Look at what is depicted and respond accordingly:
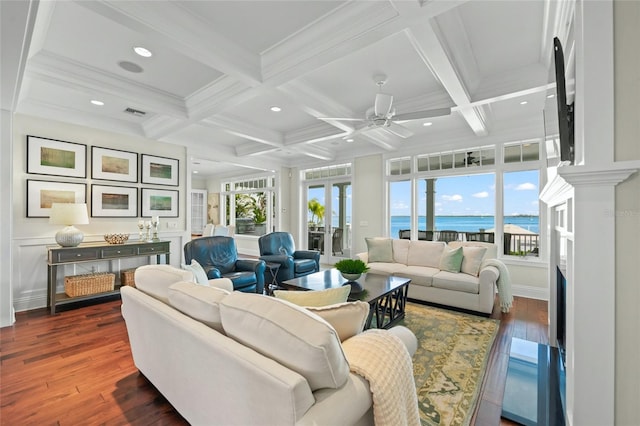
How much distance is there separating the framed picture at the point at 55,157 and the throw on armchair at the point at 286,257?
291 centimetres

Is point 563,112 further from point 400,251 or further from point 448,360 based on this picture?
point 400,251

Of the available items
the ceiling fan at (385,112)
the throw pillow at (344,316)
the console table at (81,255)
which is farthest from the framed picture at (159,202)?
the throw pillow at (344,316)

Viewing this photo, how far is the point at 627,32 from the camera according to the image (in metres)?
1.18

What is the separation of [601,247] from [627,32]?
2.99ft

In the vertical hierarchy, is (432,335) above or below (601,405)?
below

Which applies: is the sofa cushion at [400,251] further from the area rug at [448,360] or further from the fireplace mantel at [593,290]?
the fireplace mantel at [593,290]

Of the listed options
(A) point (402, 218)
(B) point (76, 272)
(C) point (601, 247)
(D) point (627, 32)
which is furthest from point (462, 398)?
(B) point (76, 272)

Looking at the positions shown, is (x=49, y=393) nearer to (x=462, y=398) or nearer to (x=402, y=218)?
(x=462, y=398)

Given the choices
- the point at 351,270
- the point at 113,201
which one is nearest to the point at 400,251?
the point at 351,270

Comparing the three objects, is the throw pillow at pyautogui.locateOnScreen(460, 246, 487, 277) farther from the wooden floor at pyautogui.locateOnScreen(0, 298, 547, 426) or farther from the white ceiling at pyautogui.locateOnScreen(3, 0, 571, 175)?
the white ceiling at pyautogui.locateOnScreen(3, 0, 571, 175)

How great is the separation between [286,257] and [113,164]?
10.3 ft

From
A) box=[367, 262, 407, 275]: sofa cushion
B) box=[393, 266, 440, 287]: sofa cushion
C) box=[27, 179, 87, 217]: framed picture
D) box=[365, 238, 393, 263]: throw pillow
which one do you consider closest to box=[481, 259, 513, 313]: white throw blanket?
box=[393, 266, 440, 287]: sofa cushion

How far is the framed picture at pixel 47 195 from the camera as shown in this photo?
12.4ft

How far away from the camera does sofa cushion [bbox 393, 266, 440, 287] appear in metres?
3.92
